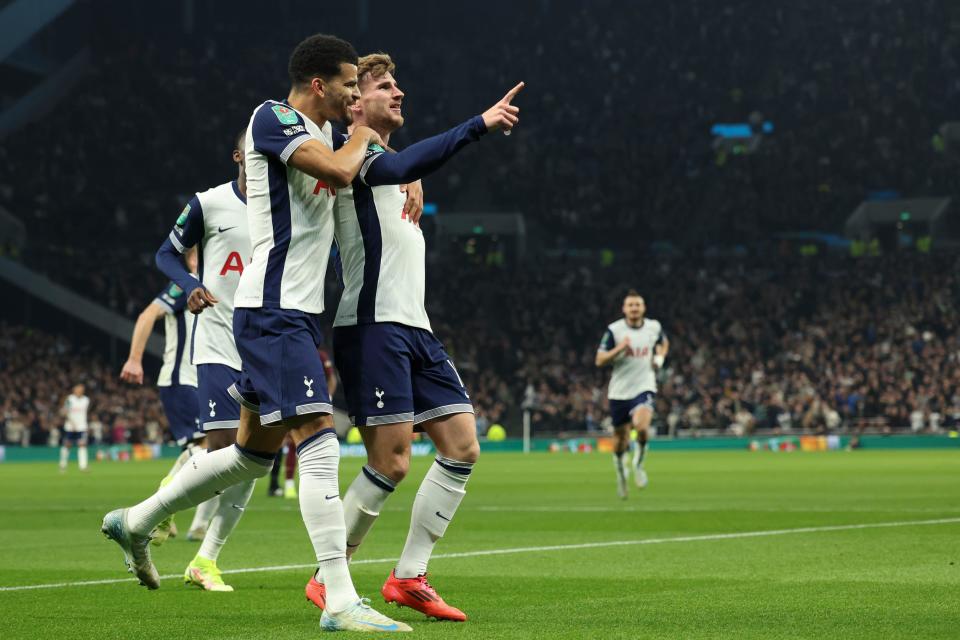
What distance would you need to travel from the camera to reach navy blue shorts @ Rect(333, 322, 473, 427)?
6.96 metres

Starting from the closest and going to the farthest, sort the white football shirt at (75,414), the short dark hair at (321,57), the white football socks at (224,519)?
the short dark hair at (321,57)
the white football socks at (224,519)
the white football shirt at (75,414)

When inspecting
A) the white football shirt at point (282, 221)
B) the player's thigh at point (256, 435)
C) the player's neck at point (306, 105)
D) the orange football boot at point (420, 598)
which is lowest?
the orange football boot at point (420, 598)

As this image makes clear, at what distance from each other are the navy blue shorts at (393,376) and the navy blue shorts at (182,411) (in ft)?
21.9

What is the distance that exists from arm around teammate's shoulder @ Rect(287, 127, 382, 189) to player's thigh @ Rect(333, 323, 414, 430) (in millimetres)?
859

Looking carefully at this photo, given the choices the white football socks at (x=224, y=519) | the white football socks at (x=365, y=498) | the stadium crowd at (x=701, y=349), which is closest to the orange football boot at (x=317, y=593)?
the white football socks at (x=365, y=498)

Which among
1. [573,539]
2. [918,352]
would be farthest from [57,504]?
[918,352]

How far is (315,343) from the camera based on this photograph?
670 centimetres

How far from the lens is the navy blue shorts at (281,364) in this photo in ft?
21.0

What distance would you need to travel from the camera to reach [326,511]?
6387 mm

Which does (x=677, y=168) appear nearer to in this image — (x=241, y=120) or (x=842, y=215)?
(x=842, y=215)

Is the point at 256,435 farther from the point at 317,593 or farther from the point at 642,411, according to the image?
the point at 642,411

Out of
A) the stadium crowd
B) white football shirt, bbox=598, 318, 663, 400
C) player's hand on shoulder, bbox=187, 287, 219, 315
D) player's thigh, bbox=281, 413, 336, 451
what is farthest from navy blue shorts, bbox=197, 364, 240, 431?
Answer: the stadium crowd

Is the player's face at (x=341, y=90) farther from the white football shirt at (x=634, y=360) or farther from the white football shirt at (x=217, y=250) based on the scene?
the white football shirt at (x=634, y=360)

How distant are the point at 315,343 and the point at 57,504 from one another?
13.1 meters
